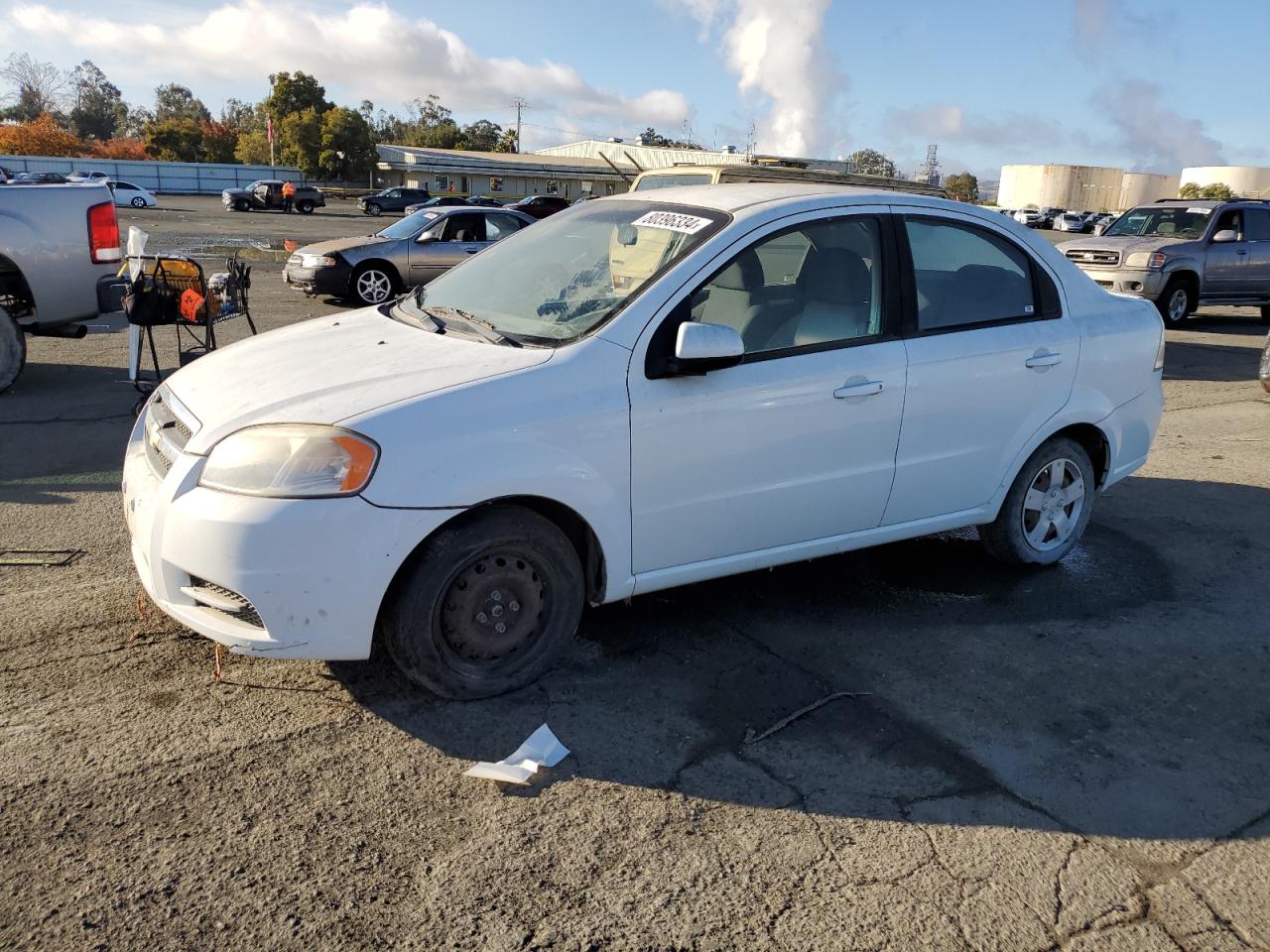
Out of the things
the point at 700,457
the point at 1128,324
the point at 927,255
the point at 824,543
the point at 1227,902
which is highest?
the point at 927,255

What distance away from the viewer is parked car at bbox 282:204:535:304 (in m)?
14.2

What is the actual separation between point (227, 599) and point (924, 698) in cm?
248

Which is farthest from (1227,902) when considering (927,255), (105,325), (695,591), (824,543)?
(105,325)

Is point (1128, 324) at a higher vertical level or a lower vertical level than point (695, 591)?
higher

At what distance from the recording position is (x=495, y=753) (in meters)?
3.25

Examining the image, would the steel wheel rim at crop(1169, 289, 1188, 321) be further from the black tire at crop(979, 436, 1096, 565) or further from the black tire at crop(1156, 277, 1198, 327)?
the black tire at crop(979, 436, 1096, 565)

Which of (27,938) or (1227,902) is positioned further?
(1227,902)

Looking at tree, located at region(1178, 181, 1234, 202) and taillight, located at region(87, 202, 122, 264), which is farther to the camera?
tree, located at region(1178, 181, 1234, 202)

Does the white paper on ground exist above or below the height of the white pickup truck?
below

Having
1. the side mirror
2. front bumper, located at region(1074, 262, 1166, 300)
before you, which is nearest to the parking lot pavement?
the side mirror

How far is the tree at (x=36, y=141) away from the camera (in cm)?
8506

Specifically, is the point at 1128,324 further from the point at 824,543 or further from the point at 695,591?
the point at 695,591

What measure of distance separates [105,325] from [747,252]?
407 inches

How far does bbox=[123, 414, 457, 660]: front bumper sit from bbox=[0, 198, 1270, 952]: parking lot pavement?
0.36 m
